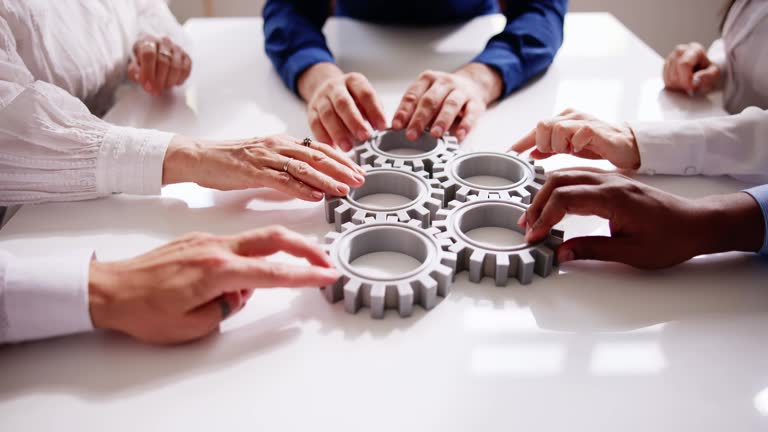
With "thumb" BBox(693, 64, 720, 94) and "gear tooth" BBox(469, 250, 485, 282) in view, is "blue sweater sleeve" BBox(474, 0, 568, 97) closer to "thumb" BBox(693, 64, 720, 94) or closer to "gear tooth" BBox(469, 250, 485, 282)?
"thumb" BBox(693, 64, 720, 94)

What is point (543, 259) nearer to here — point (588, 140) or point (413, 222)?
point (413, 222)

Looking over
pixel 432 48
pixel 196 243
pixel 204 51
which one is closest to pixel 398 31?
pixel 432 48

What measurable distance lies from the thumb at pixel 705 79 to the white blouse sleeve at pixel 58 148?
120cm

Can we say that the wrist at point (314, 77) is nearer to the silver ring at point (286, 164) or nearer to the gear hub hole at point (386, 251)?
the silver ring at point (286, 164)

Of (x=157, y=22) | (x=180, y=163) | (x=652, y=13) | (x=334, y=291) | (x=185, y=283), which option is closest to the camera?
(x=185, y=283)

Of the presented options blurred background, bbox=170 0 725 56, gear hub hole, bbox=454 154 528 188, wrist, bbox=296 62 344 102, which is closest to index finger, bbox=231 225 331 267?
gear hub hole, bbox=454 154 528 188

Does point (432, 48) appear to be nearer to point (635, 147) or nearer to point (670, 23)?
point (635, 147)

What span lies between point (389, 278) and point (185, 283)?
0.89 feet

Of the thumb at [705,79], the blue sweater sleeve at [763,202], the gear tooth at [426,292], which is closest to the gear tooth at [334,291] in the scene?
the gear tooth at [426,292]

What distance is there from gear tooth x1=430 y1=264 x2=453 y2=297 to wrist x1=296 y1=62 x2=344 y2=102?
2.29 feet

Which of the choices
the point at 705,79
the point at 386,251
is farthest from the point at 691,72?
the point at 386,251

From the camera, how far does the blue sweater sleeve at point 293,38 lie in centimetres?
153

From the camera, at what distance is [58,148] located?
106 centimetres

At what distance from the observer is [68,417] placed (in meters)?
0.69
